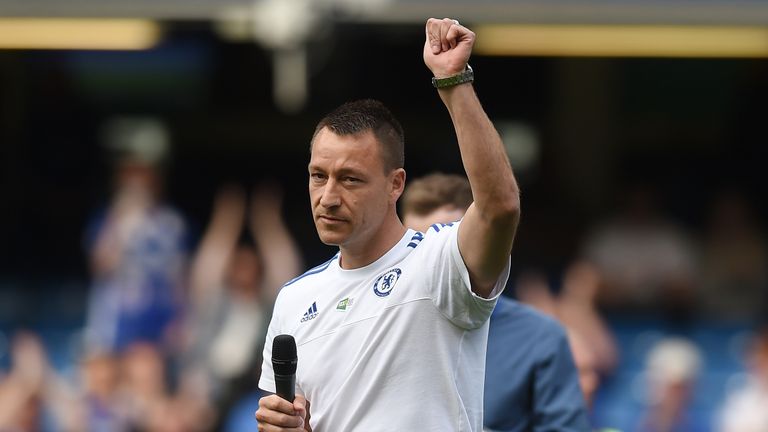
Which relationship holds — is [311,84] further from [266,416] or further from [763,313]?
[266,416]

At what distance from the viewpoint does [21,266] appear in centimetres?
1243

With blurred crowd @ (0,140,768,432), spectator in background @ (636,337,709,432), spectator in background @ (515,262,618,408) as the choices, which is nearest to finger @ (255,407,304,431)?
blurred crowd @ (0,140,768,432)

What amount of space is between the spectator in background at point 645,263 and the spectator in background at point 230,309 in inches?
104

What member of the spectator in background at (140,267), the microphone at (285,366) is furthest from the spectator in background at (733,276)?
the microphone at (285,366)

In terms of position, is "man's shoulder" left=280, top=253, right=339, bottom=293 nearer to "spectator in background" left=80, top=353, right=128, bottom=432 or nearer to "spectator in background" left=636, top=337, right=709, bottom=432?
"spectator in background" left=80, top=353, right=128, bottom=432

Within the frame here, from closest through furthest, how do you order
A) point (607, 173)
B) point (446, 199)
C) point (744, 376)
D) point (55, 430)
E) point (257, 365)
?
point (446, 199) → point (257, 365) → point (55, 430) → point (744, 376) → point (607, 173)

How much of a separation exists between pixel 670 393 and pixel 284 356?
6.50m

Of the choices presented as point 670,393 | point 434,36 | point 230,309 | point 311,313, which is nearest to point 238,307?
point 230,309

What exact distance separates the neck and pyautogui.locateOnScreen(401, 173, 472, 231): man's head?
3.23 feet

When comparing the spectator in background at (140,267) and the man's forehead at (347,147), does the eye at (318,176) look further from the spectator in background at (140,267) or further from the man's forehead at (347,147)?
the spectator in background at (140,267)

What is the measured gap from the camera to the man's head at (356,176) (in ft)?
9.73

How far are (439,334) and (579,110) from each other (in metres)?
9.79

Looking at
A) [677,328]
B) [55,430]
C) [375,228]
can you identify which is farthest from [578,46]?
[375,228]

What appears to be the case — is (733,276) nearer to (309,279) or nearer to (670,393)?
(670,393)
